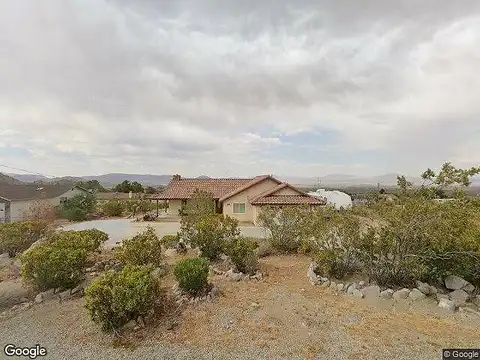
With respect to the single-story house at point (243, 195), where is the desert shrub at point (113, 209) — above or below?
below

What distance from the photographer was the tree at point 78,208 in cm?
3186

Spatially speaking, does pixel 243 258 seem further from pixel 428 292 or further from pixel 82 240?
pixel 82 240

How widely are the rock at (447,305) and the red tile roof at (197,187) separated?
24143 millimetres

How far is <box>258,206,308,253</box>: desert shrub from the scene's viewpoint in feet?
49.9

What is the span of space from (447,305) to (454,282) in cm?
188

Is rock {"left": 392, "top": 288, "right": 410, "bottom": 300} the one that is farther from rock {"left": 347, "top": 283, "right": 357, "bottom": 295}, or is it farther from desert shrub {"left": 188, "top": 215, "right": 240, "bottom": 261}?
desert shrub {"left": 188, "top": 215, "right": 240, "bottom": 261}

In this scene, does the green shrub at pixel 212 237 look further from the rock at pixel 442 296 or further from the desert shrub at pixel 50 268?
the rock at pixel 442 296

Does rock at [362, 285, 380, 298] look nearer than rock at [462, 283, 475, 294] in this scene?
Yes

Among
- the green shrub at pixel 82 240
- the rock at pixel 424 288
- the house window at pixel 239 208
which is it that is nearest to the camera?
the rock at pixel 424 288

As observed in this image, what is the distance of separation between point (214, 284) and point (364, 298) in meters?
4.35

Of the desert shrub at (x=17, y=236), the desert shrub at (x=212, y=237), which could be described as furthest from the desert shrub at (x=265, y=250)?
the desert shrub at (x=17, y=236)

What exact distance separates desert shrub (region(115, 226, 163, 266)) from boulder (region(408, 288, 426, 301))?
8.24 m

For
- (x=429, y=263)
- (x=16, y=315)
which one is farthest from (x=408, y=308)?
(x=16, y=315)

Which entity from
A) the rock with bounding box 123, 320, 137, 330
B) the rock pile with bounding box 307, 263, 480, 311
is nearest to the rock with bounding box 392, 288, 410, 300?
the rock pile with bounding box 307, 263, 480, 311
